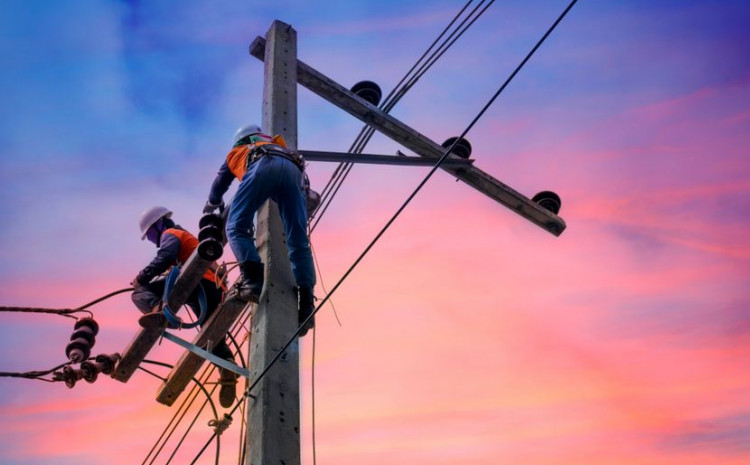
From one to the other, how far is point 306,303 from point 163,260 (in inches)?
70.7

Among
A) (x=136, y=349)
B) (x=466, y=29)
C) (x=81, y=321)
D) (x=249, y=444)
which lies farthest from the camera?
(x=466, y=29)

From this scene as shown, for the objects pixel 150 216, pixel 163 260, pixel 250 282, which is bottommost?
pixel 250 282

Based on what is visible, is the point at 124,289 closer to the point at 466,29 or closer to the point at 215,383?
the point at 215,383

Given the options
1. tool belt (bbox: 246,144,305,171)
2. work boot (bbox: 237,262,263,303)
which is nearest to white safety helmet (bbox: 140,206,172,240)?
tool belt (bbox: 246,144,305,171)

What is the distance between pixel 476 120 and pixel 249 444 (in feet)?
6.21

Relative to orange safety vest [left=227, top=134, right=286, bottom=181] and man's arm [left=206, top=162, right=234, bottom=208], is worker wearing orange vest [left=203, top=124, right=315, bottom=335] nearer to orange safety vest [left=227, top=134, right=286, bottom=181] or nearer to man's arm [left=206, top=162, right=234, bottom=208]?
orange safety vest [left=227, top=134, right=286, bottom=181]

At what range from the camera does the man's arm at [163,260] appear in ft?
17.0

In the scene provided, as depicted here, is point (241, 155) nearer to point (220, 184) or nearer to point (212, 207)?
point (220, 184)

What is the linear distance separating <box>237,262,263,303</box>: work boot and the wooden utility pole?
66 millimetres

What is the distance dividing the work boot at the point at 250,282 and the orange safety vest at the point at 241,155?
85cm

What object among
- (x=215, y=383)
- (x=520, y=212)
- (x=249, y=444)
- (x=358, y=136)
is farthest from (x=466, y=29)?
(x=249, y=444)

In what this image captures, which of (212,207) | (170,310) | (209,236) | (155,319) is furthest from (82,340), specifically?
(209,236)

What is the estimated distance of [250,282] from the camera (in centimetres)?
381

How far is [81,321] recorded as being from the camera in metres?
5.36
